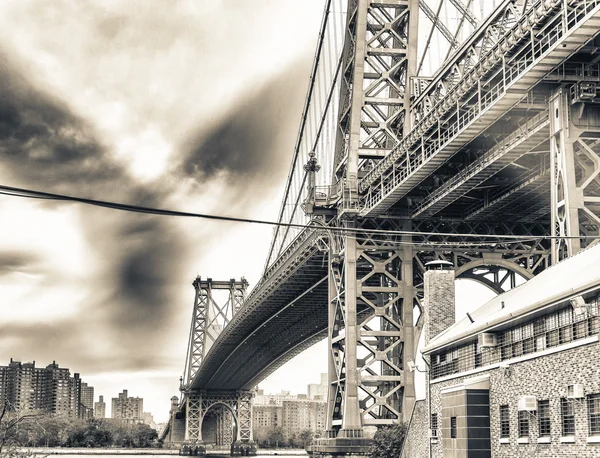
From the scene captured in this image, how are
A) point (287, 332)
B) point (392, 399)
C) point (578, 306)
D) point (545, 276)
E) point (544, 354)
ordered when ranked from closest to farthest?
1. point (578, 306)
2. point (544, 354)
3. point (545, 276)
4. point (392, 399)
5. point (287, 332)

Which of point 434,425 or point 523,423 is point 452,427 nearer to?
point 434,425

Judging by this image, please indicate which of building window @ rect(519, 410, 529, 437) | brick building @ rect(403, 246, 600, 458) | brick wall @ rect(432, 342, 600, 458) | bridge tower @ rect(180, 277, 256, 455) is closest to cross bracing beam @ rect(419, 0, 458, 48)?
brick building @ rect(403, 246, 600, 458)

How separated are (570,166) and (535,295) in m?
5.59

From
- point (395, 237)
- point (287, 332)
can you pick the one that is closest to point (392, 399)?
point (395, 237)

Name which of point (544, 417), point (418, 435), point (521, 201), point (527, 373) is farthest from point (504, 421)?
point (521, 201)

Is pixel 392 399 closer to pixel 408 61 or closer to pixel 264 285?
pixel 408 61

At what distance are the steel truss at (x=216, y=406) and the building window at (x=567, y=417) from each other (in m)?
125

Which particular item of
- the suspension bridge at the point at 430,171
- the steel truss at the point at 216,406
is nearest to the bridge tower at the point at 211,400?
the steel truss at the point at 216,406

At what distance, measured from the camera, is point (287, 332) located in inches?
3492

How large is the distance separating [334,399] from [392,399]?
3142mm

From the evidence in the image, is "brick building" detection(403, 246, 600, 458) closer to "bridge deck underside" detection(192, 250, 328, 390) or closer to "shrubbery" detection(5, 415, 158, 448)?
"bridge deck underside" detection(192, 250, 328, 390)

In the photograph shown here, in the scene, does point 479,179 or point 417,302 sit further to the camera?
point 417,302

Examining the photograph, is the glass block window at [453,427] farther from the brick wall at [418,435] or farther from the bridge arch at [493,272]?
the bridge arch at [493,272]

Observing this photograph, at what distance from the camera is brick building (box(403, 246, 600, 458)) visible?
73.2 feet
